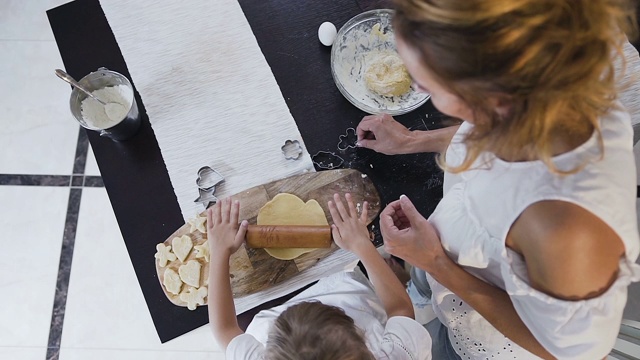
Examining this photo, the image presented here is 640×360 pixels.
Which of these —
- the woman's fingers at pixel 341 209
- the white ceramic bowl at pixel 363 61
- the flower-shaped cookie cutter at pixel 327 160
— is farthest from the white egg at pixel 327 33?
the woman's fingers at pixel 341 209

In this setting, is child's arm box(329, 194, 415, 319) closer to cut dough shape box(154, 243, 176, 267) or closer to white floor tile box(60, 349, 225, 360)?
cut dough shape box(154, 243, 176, 267)

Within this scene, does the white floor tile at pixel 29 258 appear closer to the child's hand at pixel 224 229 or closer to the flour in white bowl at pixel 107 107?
the flour in white bowl at pixel 107 107

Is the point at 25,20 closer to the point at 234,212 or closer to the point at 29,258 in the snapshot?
the point at 29,258

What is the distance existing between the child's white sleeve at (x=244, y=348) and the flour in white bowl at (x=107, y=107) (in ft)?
1.69

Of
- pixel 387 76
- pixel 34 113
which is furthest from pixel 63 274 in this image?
pixel 387 76

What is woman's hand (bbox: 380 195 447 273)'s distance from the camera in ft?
2.85

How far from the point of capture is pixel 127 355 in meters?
1.62

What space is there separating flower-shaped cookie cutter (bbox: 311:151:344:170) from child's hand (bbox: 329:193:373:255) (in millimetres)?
76

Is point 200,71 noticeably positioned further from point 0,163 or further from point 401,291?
point 0,163

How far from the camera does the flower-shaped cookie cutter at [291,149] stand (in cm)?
110

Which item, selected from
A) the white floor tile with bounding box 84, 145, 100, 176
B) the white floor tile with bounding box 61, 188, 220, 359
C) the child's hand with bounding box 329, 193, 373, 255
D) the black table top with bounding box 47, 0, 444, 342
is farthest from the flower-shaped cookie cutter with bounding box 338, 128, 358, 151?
the white floor tile with bounding box 84, 145, 100, 176

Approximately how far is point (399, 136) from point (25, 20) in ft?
5.30

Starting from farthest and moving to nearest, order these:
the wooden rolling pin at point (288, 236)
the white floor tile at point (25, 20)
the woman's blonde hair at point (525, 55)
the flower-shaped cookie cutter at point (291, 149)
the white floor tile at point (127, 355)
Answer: the white floor tile at point (25, 20), the white floor tile at point (127, 355), the flower-shaped cookie cutter at point (291, 149), the wooden rolling pin at point (288, 236), the woman's blonde hair at point (525, 55)

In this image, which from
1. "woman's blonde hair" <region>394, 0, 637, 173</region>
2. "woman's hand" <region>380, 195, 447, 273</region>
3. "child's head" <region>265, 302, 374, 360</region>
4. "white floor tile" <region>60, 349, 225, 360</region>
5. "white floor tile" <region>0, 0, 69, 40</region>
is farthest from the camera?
"white floor tile" <region>0, 0, 69, 40</region>
